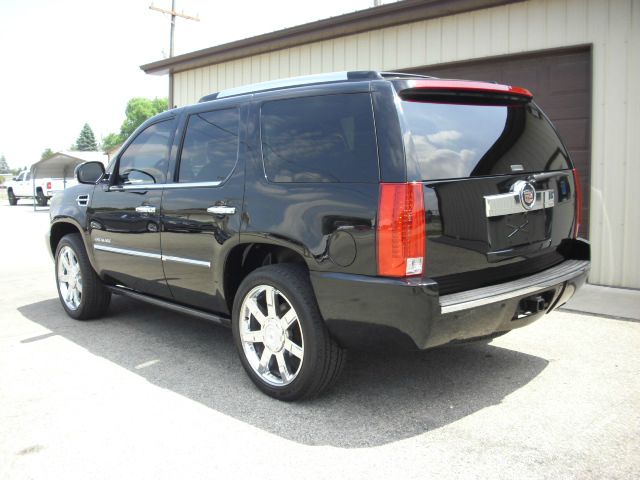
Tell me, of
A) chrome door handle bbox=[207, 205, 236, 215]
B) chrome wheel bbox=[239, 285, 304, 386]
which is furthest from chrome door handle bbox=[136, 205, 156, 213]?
chrome wheel bbox=[239, 285, 304, 386]

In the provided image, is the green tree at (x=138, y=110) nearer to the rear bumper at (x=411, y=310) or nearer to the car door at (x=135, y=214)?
the car door at (x=135, y=214)

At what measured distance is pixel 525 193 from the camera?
11.1 feet

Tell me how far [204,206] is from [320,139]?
3.32 feet

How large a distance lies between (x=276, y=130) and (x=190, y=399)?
1.73 meters

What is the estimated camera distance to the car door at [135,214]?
4449 millimetres

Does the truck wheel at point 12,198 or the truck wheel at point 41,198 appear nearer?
the truck wheel at point 41,198

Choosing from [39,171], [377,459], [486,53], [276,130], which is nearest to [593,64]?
[486,53]

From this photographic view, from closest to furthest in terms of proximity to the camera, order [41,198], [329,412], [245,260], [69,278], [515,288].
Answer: [515,288], [329,412], [245,260], [69,278], [41,198]

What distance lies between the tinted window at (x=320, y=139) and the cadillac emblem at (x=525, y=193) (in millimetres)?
893

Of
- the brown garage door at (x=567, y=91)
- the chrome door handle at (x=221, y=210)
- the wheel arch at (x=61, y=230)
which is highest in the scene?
the brown garage door at (x=567, y=91)

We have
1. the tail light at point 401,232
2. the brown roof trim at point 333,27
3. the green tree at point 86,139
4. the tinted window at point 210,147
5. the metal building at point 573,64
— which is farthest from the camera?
the green tree at point 86,139

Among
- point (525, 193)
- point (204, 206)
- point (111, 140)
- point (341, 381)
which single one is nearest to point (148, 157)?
point (204, 206)

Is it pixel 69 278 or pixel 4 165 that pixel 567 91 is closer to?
pixel 69 278

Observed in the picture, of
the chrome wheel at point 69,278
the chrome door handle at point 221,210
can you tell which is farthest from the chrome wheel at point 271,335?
the chrome wheel at point 69,278
